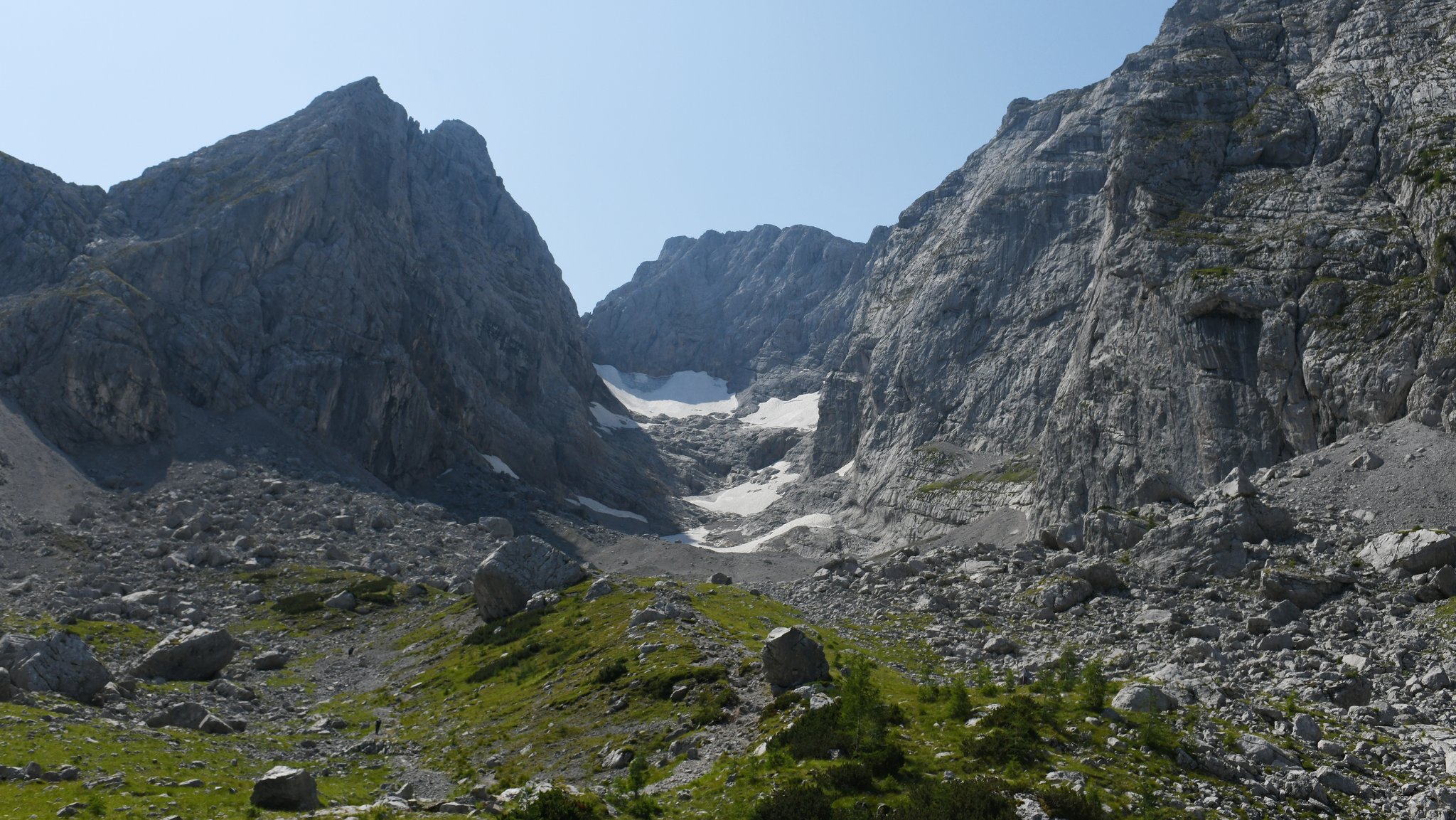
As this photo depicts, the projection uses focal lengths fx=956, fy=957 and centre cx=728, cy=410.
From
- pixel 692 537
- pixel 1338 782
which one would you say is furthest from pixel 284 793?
pixel 692 537

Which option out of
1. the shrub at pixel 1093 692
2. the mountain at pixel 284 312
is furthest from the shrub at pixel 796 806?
the mountain at pixel 284 312

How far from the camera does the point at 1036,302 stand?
6132 inches

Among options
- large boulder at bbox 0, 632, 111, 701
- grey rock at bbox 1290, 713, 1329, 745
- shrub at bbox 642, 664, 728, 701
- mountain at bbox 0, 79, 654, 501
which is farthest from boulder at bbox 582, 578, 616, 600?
mountain at bbox 0, 79, 654, 501

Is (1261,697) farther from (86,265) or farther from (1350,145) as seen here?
(86,265)

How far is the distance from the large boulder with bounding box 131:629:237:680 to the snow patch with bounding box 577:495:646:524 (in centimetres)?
11204

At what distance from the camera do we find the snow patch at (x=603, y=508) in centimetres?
16488

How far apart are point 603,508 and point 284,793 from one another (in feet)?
474

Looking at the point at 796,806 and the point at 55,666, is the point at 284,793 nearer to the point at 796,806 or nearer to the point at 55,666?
the point at 796,806

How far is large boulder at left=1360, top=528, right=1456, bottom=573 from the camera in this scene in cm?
3809

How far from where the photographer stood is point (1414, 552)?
38.6 m

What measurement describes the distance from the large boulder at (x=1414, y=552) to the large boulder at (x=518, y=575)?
153 feet

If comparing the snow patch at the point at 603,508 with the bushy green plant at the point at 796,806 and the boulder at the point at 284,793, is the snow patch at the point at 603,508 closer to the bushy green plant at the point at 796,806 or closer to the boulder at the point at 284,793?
the boulder at the point at 284,793

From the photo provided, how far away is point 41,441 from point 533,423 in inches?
3261

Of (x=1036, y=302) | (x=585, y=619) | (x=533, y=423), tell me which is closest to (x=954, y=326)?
(x=1036, y=302)
